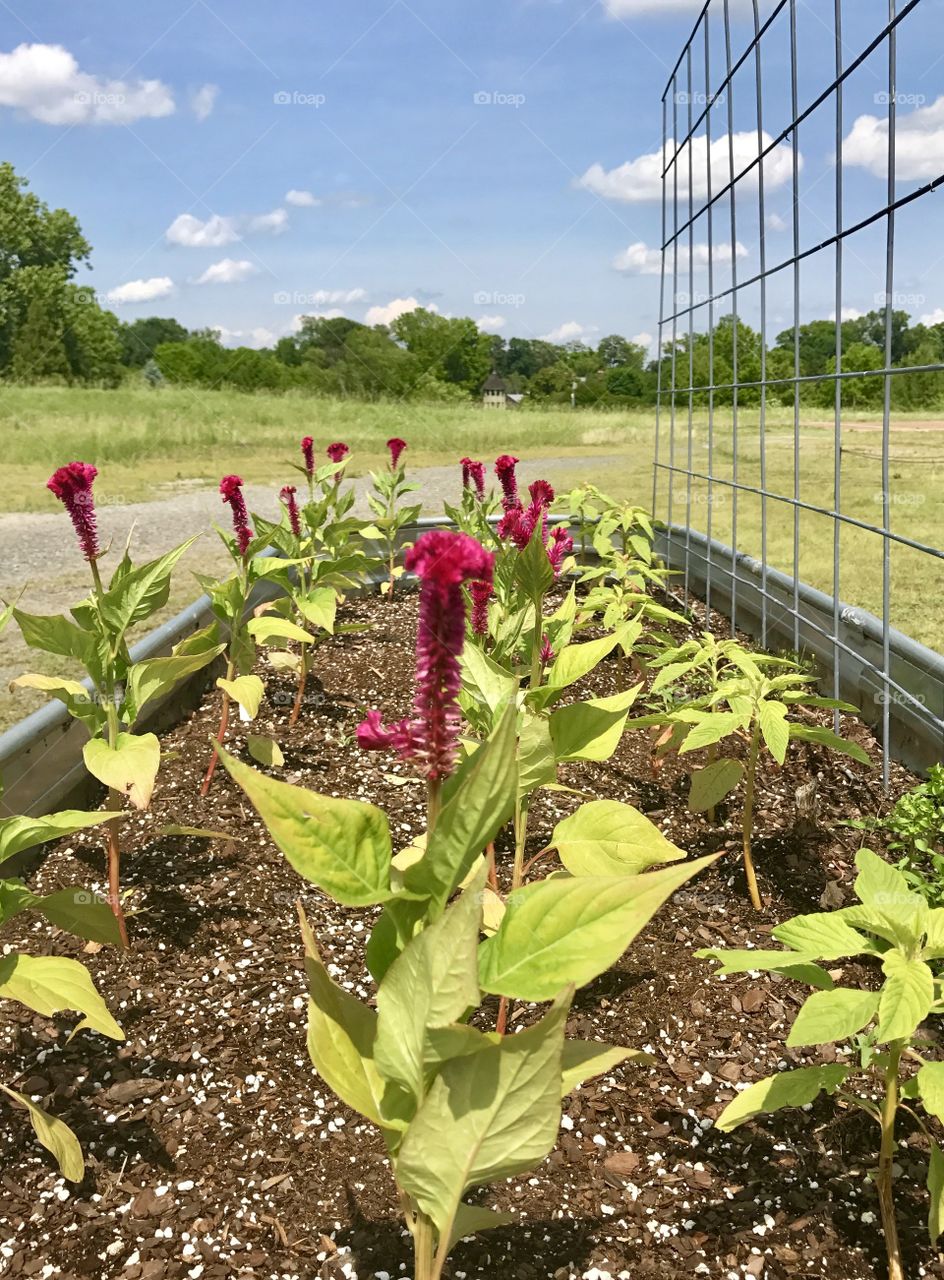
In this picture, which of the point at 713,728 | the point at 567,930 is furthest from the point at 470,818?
the point at 713,728

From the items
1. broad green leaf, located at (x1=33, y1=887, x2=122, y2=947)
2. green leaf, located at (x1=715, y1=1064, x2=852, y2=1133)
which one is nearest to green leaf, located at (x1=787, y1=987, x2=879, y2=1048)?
green leaf, located at (x1=715, y1=1064, x2=852, y2=1133)

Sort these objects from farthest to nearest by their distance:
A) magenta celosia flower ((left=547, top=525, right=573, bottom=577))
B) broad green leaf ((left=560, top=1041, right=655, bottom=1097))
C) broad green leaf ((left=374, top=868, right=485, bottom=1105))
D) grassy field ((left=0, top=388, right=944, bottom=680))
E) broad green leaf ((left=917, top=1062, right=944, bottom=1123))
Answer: grassy field ((left=0, top=388, right=944, bottom=680)) → magenta celosia flower ((left=547, top=525, right=573, bottom=577)) → broad green leaf ((left=917, top=1062, right=944, bottom=1123)) → broad green leaf ((left=560, top=1041, right=655, bottom=1097)) → broad green leaf ((left=374, top=868, right=485, bottom=1105))

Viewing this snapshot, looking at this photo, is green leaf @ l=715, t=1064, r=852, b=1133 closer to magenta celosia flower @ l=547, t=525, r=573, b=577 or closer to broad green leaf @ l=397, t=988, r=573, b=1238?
broad green leaf @ l=397, t=988, r=573, b=1238

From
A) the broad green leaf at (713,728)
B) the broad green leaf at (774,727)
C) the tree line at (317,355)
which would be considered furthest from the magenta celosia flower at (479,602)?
the tree line at (317,355)

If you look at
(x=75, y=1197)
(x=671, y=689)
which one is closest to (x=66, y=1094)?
(x=75, y=1197)

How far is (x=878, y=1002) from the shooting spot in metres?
1.29

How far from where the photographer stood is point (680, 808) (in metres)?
2.78

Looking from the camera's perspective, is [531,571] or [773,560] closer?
[531,571]

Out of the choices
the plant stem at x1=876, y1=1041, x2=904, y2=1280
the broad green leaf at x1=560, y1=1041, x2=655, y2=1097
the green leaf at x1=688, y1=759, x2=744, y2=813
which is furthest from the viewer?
the green leaf at x1=688, y1=759, x2=744, y2=813

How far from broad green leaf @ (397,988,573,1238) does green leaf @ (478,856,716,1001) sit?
0.20 ft

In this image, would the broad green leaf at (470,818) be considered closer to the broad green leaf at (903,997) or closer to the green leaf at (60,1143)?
the broad green leaf at (903,997)

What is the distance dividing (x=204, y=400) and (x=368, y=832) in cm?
2716

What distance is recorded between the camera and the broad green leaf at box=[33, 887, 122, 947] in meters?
1.64

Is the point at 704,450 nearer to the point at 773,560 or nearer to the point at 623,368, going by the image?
the point at 773,560
